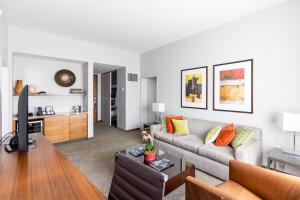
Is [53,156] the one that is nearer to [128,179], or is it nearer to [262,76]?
[128,179]

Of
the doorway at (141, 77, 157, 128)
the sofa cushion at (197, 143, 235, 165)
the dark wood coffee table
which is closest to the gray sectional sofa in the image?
the sofa cushion at (197, 143, 235, 165)

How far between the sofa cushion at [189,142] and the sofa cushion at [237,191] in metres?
1.15

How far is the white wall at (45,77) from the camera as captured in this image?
4156mm

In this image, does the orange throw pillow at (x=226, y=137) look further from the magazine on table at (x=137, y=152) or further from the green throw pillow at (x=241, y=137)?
the magazine on table at (x=137, y=152)

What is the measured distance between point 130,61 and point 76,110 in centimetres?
235

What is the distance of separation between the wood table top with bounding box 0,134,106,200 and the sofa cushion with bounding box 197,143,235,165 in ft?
6.88

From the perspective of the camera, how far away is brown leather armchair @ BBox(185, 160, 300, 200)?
119cm

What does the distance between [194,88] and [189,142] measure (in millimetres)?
1440

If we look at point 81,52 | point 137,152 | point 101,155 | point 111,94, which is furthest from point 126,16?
point 111,94

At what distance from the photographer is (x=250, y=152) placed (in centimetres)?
245

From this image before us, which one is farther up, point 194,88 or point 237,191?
point 194,88

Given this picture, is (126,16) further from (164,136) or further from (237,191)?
(237,191)

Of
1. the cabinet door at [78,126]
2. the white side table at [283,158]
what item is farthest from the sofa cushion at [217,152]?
the cabinet door at [78,126]

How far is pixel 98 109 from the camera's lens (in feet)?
24.6
